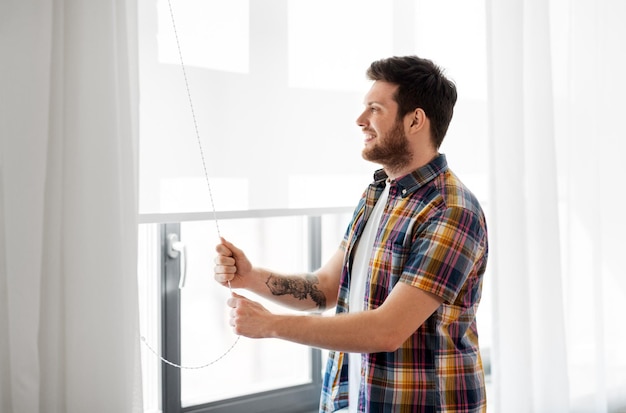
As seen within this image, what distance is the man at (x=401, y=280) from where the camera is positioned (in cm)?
134

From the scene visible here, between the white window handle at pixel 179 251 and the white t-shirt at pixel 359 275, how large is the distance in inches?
18.2

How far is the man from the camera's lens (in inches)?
52.8

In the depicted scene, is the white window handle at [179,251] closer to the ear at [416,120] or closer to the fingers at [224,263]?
the fingers at [224,263]

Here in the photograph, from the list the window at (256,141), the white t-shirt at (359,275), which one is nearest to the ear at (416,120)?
the white t-shirt at (359,275)

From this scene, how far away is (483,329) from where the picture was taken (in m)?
2.54
